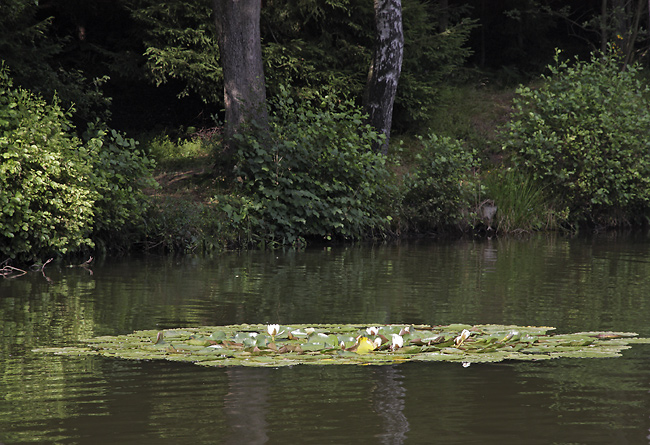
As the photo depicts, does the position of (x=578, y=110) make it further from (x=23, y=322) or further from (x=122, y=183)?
(x=23, y=322)

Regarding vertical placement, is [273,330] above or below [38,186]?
below

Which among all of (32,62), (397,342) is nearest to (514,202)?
(32,62)

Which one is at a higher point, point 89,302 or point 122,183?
point 122,183

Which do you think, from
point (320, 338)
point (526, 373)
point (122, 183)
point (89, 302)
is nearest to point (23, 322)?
point (89, 302)

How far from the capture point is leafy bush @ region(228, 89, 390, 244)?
16281 mm

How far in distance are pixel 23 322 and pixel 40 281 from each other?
3438 millimetres

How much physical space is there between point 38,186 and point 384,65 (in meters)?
9.12

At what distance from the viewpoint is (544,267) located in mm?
12969

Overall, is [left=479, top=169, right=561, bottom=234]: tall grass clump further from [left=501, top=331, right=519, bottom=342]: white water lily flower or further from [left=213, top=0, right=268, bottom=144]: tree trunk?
[left=501, top=331, right=519, bottom=342]: white water lily flower

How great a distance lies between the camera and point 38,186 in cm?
1228

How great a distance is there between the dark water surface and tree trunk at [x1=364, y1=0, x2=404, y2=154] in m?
8.72

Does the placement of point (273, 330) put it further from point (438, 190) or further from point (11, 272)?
point (438, 190)

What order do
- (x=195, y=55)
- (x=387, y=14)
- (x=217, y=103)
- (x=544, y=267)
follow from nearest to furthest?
1. (x=544, y=267)
2. (x=387, y=14)
3. (x=195, y=55)
4. (x=217, y=103)

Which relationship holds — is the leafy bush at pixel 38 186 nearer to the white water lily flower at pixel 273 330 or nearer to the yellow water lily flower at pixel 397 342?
the white water lily flower at pixel 273 330
